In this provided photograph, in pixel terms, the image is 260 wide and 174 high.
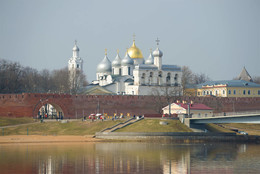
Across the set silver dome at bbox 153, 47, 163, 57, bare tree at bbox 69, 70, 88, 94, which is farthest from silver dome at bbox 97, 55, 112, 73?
silver dome at bbox 153, 47, 163, 57

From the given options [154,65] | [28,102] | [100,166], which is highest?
[154,65]

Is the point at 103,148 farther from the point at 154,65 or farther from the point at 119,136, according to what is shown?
the point at 154,65

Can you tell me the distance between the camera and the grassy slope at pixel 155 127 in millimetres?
61969

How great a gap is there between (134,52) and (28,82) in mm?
21452

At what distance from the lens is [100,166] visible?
40.7 metres

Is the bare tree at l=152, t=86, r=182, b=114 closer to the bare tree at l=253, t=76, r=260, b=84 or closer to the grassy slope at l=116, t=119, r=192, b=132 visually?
the grassy slope at l=116, t=119, r=192, b=132

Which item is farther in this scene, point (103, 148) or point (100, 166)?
point (103, 148)

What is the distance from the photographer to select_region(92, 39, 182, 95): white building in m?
95.3

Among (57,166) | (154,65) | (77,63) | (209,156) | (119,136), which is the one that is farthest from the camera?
(77,63)

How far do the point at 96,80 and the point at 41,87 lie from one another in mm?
12072

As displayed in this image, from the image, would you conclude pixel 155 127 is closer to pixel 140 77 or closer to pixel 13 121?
pixel 13 121

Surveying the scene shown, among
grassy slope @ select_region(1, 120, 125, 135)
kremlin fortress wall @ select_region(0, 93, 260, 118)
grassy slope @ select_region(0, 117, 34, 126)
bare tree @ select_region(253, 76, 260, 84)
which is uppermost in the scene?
bare tree @ select_region(253, 76, 260, 84)

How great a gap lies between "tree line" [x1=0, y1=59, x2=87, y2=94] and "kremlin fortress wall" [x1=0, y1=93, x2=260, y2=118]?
12.2 m

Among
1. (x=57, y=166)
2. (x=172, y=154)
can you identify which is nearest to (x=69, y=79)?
(x=172, y=154)
